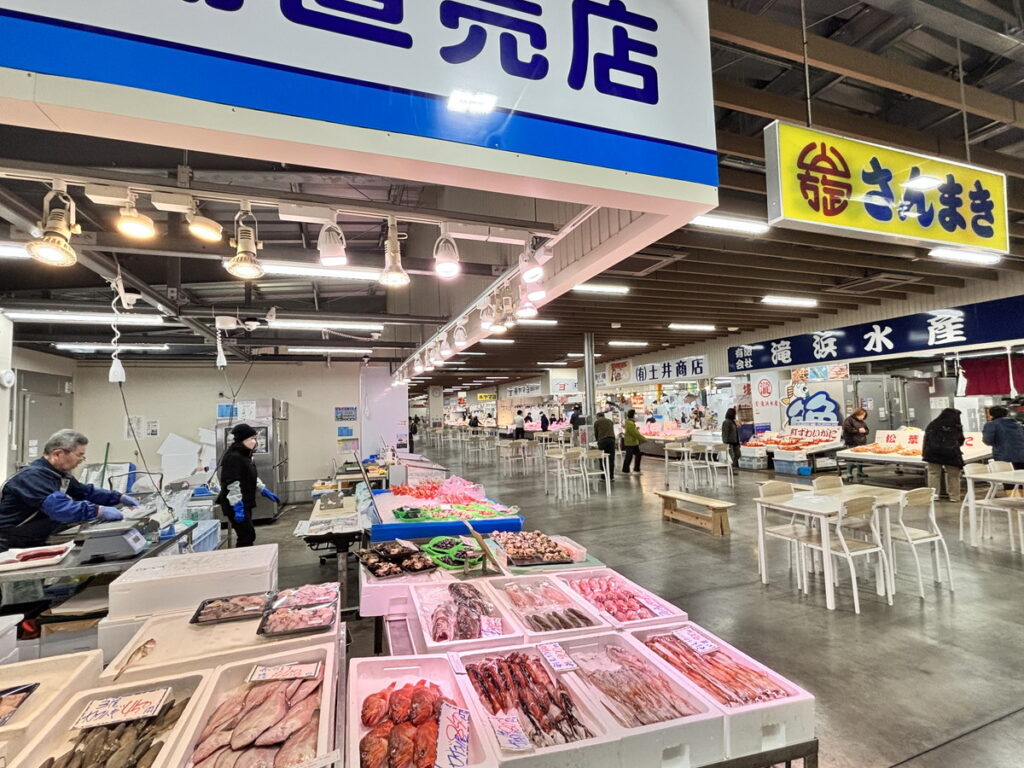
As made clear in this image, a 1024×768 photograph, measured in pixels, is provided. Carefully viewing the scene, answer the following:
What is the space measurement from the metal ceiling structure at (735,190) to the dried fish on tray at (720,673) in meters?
2.90

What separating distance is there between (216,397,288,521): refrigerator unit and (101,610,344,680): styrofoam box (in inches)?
283

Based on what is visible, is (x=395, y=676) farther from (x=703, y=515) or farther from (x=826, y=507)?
(x=703, y=515)

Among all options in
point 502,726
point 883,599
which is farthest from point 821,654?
point 502,726

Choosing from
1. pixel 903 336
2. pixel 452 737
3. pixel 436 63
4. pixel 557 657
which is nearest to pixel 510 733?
pixel 452 737

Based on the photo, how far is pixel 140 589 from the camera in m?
2.41

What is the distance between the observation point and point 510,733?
5.02ft

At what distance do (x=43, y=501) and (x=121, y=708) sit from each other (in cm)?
314

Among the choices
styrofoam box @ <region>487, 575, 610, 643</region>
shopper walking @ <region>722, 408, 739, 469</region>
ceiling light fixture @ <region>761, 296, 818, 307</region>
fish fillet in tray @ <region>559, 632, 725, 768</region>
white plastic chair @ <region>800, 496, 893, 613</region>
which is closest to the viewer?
fish fillet in tray @ <region>559, 632, 725, 768</region>

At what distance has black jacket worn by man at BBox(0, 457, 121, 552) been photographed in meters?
3.65

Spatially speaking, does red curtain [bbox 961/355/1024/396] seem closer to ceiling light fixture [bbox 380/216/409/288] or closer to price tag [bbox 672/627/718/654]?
price tag [bbox 672/627/718/654]

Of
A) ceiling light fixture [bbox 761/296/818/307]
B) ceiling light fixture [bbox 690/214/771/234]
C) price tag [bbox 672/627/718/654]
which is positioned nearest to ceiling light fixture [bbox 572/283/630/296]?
ceiling light fixture [bbox 690/214/771/234]

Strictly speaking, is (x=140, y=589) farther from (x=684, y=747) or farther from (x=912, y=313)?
(x=912, y=313)

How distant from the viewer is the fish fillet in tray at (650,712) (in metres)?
1.53

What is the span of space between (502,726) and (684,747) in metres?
0.61
